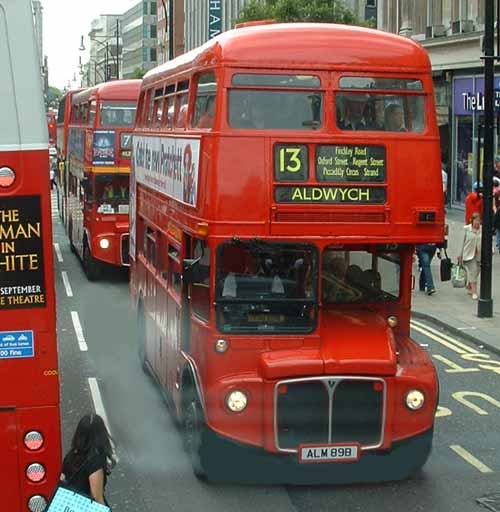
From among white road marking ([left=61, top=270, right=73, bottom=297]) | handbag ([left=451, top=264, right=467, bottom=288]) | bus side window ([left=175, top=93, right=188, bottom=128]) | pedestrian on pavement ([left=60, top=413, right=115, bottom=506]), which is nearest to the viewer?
pedestrian on pavement ([left=60, top=413, right=115, bottom=506])

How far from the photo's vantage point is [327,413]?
9.17 meters

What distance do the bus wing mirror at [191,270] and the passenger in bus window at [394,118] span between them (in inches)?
78.2

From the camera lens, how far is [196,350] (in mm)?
9930

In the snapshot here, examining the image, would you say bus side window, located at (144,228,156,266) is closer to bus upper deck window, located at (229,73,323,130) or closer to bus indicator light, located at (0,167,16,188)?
bus upper deck window, located at (229,73,323,130)

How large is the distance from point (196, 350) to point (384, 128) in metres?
2.54

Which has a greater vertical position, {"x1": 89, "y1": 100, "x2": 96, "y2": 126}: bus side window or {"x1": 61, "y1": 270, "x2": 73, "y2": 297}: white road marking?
{"x1": 89, "y1": 100, "x2": 96, "y2": 126}: bus side window

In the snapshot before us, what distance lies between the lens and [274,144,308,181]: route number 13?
927 centimetres

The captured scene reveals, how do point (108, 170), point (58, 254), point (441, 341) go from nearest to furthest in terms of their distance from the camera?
point (441, 341), point (108, 170), point (58, 254)

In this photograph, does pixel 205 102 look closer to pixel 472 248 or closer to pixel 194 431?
pixel 194 431

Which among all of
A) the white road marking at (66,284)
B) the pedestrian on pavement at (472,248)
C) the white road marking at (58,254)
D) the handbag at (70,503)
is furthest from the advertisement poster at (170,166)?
the white road marking at (58,254)

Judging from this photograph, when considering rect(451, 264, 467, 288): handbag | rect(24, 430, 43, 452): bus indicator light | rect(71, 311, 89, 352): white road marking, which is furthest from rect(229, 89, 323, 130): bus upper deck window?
rect(451, 264, 467, 288): handbag

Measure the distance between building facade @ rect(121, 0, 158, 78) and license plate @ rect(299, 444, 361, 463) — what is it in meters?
137

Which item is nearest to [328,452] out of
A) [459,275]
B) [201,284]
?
[201,284]

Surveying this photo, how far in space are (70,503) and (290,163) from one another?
402 cm
